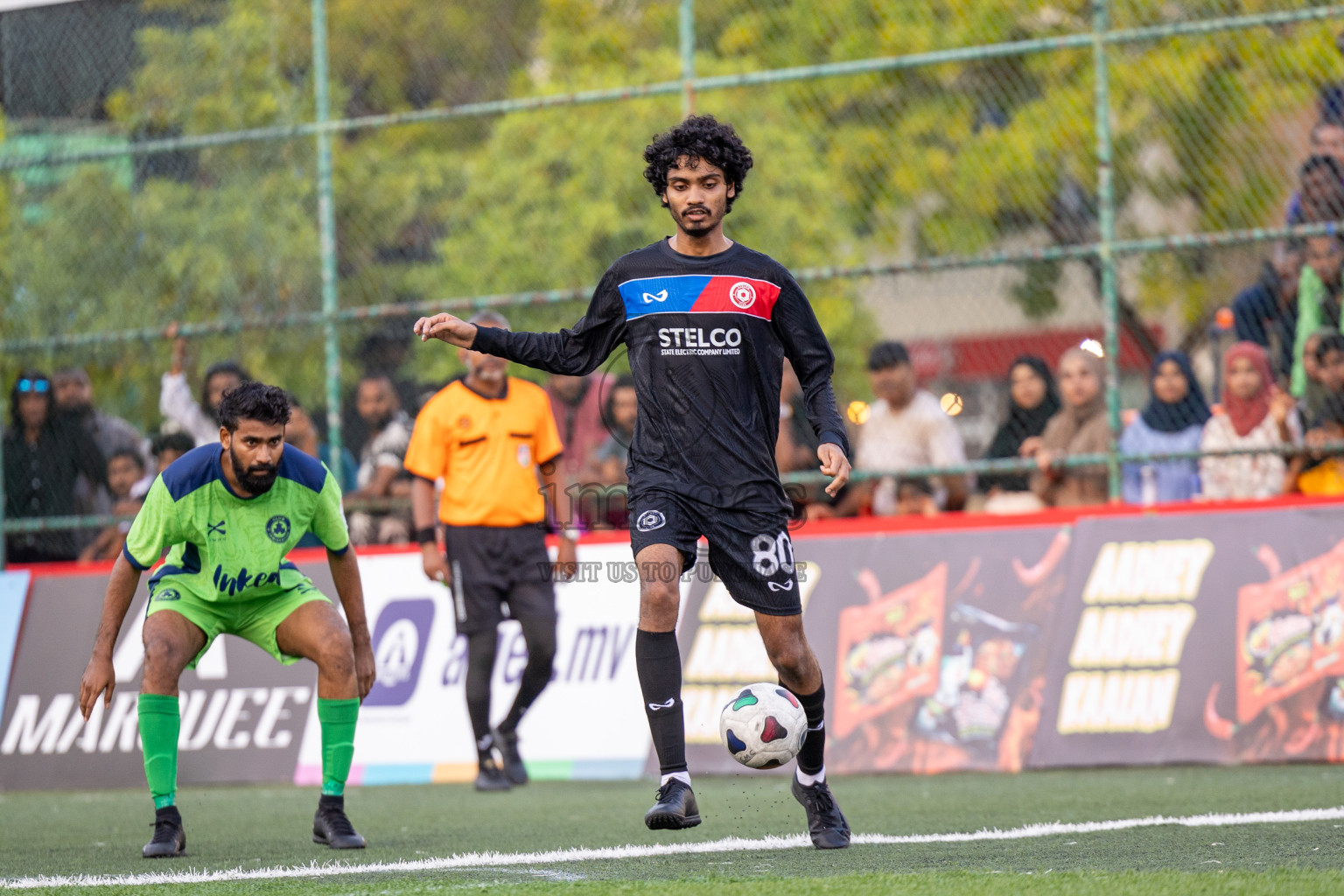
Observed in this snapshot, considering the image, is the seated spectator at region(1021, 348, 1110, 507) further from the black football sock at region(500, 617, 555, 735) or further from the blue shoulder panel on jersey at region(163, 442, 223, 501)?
the blue shoulder panel on jersey at region(163, 442, 223, 501)

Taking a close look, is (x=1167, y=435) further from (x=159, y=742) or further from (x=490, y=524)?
(x=159, y=742)

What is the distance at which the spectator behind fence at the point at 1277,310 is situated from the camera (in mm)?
9555

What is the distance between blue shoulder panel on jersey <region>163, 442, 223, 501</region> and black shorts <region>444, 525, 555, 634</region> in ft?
9.52

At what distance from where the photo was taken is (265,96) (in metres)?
12.2

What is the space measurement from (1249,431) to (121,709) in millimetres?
6828

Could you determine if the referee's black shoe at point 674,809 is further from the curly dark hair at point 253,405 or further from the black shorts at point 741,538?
the curly dark hair at point 253,405

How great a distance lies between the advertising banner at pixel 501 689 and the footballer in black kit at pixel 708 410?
4.07 meters

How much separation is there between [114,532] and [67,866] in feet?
19.9

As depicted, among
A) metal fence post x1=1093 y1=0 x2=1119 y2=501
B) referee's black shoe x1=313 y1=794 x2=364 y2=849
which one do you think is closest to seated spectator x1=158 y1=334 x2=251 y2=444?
referee's black shoe x1=313 y1=794 x2=364 y2=849

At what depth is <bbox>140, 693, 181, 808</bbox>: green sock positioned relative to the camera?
6.26 m

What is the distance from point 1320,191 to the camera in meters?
9.47

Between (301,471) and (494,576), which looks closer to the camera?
(301,471)

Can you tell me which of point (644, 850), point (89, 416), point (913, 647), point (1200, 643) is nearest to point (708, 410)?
point (644, 850)

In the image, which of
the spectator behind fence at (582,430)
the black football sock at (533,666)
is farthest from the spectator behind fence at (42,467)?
the black football sock at (533,666)
